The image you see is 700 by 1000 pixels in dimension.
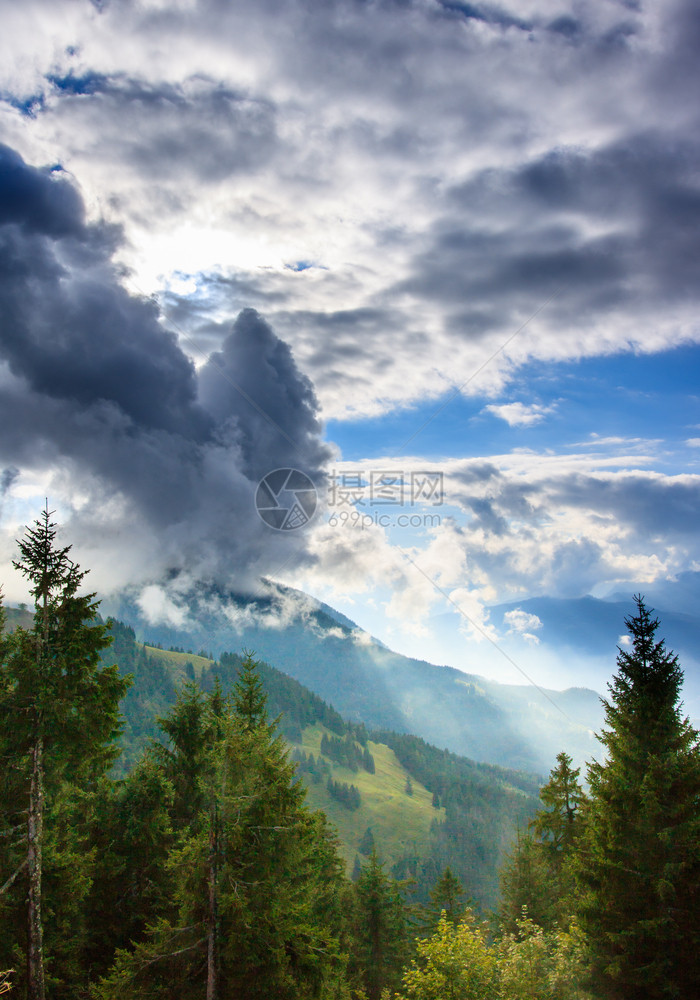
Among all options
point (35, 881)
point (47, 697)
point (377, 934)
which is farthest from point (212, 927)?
point (377, 934)

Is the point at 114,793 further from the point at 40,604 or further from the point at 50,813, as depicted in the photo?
the point at 40,604

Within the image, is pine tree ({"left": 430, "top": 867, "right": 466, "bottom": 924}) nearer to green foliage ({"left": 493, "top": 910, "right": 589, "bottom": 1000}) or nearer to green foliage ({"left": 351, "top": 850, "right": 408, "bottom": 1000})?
green foliage ({"left": 351, "top": 850, "right": 408, "bottom": 1000})

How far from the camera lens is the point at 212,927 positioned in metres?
16.2

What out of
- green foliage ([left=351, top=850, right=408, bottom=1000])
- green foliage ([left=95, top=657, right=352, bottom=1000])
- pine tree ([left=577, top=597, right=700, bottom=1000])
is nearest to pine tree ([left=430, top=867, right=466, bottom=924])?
green foliage ([left=351, top=850, right=408, bottom=1000])

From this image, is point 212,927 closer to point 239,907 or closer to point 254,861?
point 239,907

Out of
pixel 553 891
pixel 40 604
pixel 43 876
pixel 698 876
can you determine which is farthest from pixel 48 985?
pixel 553 891

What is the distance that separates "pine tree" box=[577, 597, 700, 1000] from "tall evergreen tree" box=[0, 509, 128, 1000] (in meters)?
16.9

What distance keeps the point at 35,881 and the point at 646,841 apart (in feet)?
62.0

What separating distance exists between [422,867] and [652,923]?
8345 inches

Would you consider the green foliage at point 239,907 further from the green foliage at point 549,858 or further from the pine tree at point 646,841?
the green foliage at point 549,858

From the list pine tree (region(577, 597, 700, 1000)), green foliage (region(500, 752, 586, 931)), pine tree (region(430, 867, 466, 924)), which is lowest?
pine tree (region(430, 867, 466, 924))

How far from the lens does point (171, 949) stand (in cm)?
1639

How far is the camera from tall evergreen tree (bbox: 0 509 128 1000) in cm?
1609

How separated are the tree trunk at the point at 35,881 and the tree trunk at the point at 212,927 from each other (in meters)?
4.77
